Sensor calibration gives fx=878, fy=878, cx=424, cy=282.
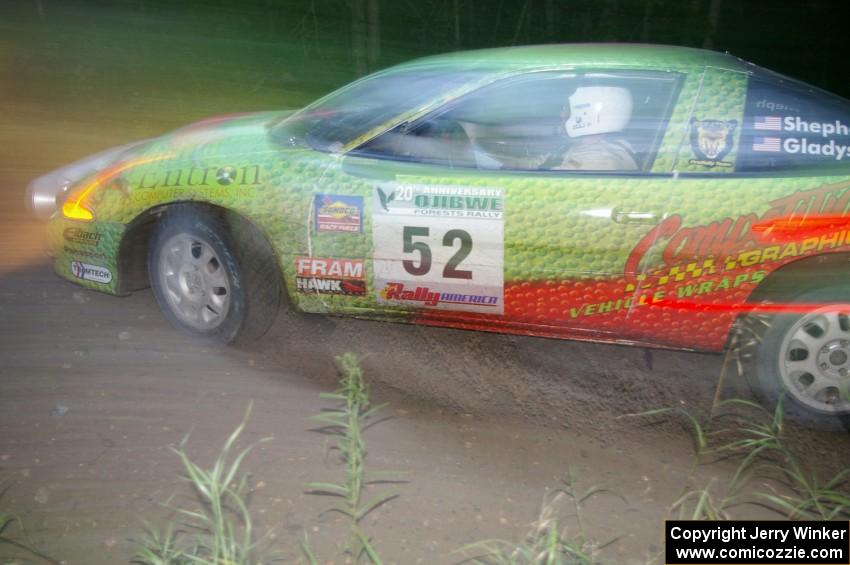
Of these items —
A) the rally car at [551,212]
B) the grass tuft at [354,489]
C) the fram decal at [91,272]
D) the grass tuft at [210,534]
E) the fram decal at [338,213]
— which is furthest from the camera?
the fram decal at [91,272]

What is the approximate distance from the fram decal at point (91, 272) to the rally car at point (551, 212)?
15 centimetres

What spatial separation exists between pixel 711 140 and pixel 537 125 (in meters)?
0.79

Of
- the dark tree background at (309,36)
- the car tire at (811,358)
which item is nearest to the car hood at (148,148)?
the car tire at (811,358)

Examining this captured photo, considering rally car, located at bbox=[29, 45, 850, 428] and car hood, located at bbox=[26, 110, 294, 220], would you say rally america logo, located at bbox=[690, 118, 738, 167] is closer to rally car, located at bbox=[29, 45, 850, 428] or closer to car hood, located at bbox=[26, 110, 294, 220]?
rally car, located at bbox=[29, 45, 850, 428]

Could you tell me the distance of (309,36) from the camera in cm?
1309

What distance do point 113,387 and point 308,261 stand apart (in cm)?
104

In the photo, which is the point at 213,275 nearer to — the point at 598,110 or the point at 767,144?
the point at 598,110

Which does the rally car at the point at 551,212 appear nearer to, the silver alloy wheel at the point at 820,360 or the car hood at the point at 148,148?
the silver alloy wheel at the point at 820,360

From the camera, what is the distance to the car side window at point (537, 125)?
3.96 meters

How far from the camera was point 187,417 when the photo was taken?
372 centimetres

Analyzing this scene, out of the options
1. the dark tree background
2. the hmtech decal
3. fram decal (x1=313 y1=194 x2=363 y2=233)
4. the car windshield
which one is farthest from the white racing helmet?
the dark tree background

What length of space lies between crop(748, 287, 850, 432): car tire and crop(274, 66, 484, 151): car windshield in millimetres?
1782

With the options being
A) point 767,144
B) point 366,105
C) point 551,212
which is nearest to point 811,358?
point 767,144

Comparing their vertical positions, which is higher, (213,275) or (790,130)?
(790,130)
